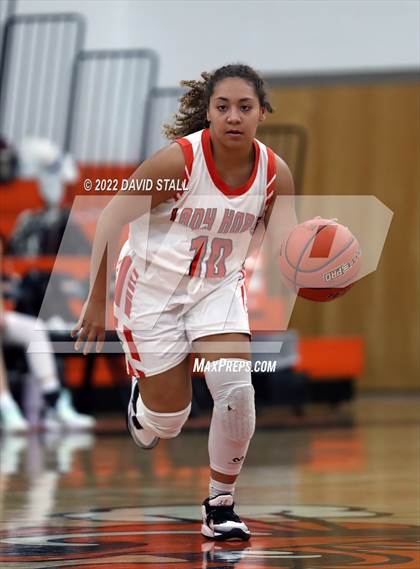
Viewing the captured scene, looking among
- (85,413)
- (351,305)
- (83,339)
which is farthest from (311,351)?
(83,339)

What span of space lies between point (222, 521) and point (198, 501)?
3.88 feet

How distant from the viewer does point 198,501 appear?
5.08 meters

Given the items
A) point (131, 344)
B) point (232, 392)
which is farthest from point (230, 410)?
point (131, 344)

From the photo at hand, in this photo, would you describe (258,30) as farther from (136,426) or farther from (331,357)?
(331,357)

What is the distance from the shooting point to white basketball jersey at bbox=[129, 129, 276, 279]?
3.95 metres

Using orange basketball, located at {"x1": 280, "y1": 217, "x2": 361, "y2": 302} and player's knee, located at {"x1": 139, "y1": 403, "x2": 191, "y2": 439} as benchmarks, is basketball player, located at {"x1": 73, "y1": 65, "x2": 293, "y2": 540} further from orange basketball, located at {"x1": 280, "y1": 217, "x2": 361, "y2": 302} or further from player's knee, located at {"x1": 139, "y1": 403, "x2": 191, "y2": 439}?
orange basketball, located at {"x1": 280, "y1": 217, "x2": 361, "y2": 302}

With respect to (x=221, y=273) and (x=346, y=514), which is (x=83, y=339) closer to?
(x=221, y=273)

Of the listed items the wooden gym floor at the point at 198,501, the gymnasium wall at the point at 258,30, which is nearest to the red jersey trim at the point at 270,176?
the wooden gym floor at the point at 198,501

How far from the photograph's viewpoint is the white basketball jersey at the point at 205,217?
155 inches

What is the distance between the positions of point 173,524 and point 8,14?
789 cm

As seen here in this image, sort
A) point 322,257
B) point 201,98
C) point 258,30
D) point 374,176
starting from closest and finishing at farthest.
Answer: point 322,257, point 201,98, point 258,30, point 374,176

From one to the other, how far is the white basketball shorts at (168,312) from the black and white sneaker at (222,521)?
16.1 inches

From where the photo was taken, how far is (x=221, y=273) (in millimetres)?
3963

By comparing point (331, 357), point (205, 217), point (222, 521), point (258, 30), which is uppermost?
point (258, 30)
